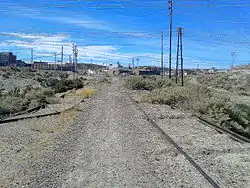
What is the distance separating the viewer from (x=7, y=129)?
19.5 meters

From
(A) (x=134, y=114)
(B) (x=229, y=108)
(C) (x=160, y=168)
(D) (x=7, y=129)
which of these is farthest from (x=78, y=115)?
(C) (x=160, y=168)

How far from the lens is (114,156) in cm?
1257

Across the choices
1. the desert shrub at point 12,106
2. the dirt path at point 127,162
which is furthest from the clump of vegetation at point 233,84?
the dirt path at point 127,162

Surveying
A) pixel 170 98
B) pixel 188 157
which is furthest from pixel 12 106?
pixel 188 157

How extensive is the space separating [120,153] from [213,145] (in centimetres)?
350

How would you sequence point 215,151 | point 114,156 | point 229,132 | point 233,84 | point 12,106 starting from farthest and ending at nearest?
1. point 233,84
2. point 12,106
3. point 229,132
4. point 215,151
5. point 114,156

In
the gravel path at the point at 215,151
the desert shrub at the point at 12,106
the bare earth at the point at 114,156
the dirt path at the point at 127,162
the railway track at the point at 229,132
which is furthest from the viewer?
the desert shrub at the point at 12,106

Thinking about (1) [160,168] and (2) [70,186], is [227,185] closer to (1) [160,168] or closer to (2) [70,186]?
(1) [160,168]

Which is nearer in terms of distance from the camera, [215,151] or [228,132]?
[215,151]

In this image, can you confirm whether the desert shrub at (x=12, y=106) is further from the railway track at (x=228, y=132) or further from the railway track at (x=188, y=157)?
the railway track at (x=188, y=157)

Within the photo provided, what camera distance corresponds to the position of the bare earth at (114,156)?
32.7ft

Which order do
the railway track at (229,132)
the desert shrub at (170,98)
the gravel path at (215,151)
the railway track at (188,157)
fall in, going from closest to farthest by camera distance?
the railway track at (188,157) → the gravel path at (215,151) → the railway track at (229,132) → the desert shrub at (170,98)

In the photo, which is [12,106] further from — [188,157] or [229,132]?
[188,157]

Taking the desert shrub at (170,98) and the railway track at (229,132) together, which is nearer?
the railway track at (229,132)
